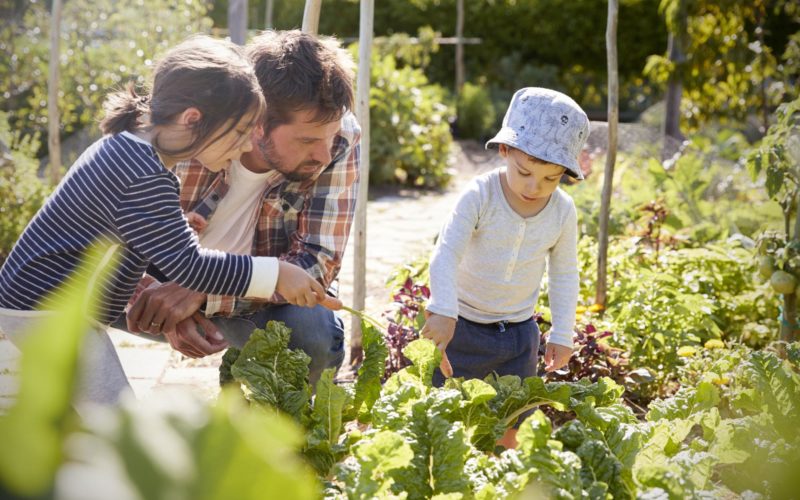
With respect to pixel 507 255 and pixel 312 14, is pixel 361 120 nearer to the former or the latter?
pixel 312 14

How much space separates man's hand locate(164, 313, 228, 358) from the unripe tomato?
188 cm

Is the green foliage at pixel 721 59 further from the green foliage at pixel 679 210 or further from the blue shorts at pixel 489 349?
the blue shorts at pixel 489 349

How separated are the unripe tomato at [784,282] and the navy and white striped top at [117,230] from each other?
1.91m

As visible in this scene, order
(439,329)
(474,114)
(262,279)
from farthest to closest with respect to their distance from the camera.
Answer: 1. (474,114)
2. (439,329)
3. (262,279)

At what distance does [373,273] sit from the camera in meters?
5.00

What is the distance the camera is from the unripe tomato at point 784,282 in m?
2.95

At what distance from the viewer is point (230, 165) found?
8.38 feet

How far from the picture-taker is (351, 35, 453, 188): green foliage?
8023 mm

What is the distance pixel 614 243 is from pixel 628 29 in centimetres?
1103

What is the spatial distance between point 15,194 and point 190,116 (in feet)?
9.98

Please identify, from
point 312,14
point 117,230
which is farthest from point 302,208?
point 312,14

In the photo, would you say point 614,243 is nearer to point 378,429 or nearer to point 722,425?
point 722,425

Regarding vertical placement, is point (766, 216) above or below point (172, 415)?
below

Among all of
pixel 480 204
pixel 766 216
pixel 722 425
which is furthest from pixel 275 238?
pixel 766 216
